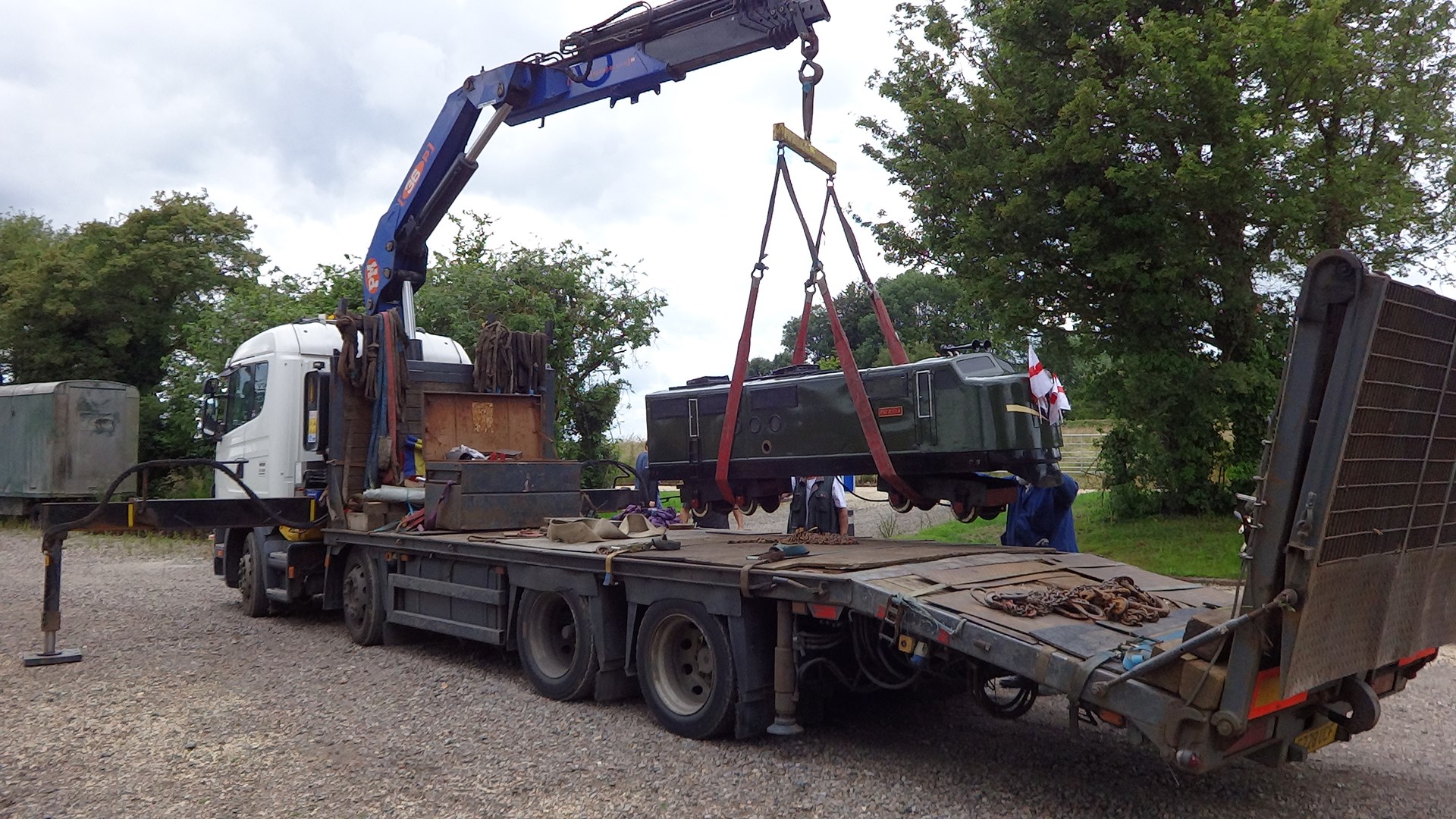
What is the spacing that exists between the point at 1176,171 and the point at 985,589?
25.7ft

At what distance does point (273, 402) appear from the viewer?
10359mm

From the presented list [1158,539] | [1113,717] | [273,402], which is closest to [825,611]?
[1113,717]

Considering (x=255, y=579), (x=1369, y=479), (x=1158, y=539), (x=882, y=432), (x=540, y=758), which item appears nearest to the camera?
(x=1369, y=479)

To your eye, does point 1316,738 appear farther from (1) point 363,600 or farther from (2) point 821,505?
(1) point 363,600

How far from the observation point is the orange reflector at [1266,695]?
163 inches

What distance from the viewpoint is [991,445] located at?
659cm

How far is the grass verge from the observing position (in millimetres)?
12820

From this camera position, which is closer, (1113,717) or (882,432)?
(1113,717)

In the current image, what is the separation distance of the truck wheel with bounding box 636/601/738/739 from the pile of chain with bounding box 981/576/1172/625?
1.59 metres

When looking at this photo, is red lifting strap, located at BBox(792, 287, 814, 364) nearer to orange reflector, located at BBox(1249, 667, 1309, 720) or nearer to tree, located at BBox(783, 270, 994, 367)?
orange reflector, located at BBox(1249, 667, 1309, 720)

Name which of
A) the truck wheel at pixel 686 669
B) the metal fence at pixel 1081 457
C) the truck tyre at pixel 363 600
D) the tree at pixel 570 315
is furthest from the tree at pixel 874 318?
the truck wheel at pixel 686 669

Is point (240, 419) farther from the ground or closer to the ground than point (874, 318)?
closer to the ground

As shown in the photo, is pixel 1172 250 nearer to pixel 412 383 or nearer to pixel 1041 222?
pixel 1041 222

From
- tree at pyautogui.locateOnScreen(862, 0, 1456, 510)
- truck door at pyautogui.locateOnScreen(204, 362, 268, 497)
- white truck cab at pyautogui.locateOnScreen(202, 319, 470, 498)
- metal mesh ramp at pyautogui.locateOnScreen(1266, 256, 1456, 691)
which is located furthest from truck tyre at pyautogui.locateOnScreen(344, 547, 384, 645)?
tree at pyautogui.locateOnScreen(862, 0, 1456, 510)
